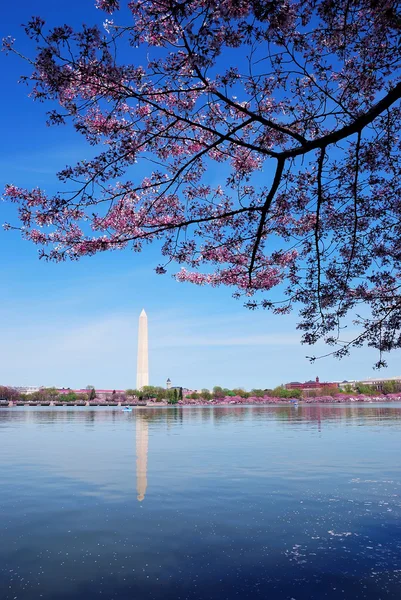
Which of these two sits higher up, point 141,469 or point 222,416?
point 141,469

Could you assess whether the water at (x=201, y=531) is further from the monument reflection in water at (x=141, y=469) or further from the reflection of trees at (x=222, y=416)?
the reflection of trees at (x=222, y=416)

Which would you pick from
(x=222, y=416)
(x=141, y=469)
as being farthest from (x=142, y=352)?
(x=141, y=469)

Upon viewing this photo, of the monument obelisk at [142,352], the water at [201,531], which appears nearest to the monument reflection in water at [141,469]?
the water at [201,531]

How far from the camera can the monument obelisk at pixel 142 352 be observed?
11069 cm

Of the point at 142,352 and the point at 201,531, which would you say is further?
the point at 142,352

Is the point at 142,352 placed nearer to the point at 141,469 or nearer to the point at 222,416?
the point at 222,416

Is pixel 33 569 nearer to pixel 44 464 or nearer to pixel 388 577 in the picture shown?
pixel 388 577

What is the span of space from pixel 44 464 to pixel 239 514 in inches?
432

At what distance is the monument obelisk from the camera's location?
11069 centimetres

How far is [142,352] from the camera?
114 metres

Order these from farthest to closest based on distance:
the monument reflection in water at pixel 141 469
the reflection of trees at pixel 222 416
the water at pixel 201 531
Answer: the reflection of trees at pixel 222 416, the monument reflection in water at pixel 141 469, the water at pixel 201 531

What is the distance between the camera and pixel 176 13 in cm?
591

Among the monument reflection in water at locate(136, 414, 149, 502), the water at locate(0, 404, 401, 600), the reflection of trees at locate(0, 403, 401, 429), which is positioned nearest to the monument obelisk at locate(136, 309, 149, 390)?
the reflection of trees at locate(0, 403, 401, 429)

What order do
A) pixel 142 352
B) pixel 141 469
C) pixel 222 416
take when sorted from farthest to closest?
pixel 142 352, pixel 222 416, pixel 141 469
